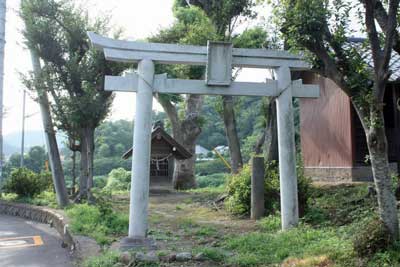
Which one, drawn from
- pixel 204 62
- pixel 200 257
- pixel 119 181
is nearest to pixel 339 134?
pixel 204 62

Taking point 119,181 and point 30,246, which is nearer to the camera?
point 30,246

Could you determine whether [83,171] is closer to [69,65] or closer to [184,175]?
[69,65]

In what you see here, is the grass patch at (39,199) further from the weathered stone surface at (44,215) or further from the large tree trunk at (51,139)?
the large tree trunk at (51,139)

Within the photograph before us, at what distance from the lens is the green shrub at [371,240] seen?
5902mm

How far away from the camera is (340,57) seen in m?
6.98

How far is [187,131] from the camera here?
973 inches

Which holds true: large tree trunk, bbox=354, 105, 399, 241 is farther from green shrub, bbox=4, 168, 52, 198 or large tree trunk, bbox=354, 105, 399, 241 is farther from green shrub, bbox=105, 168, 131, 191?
green shrub, bbox=105, 168, 131, 191

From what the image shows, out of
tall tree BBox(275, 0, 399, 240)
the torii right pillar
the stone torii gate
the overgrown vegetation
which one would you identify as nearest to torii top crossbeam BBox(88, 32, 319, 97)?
the stone torii gate

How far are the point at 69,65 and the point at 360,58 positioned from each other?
10515mm

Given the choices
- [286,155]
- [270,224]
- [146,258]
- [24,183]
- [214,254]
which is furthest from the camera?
[24,183]

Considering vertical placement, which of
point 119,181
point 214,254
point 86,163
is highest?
point 86,163

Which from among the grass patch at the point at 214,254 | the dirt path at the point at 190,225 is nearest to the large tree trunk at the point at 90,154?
the dirt path at the point at 190,225

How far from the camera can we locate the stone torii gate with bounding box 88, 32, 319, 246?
821 cm

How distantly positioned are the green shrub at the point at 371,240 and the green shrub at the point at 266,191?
164 inches
